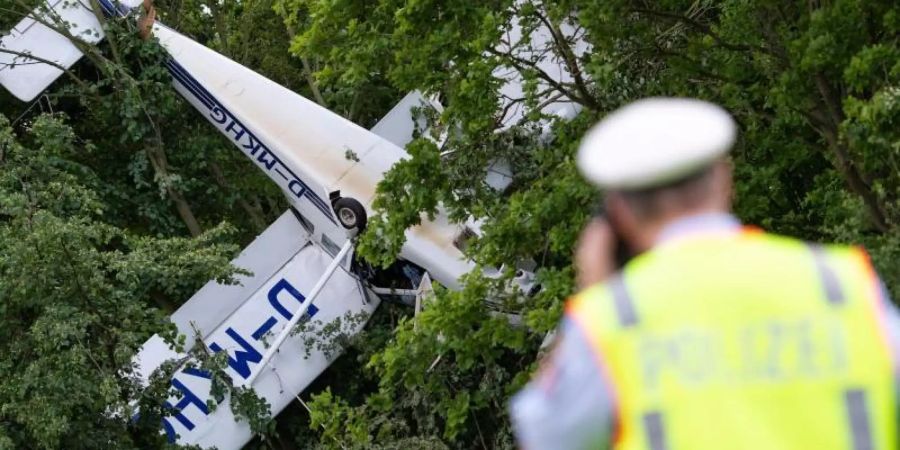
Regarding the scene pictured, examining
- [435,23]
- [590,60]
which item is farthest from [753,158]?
[435,23]

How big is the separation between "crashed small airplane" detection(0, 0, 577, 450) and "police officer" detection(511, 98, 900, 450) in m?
9.22

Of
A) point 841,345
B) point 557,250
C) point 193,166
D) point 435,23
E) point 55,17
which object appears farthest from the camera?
point 193,166

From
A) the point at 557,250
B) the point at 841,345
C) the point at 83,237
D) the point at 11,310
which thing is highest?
the point at 557,250

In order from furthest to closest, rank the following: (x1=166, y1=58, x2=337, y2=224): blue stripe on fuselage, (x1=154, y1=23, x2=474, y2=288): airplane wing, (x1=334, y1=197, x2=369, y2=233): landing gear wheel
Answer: (x1=166, y1=58, x2=337, y2=224): blue stripe on fuselage
(x1=154, y1=23, x2=474, y2=288): airplane wing
(x1=334, y1=197, x2=369, y2=233): landing gear wheel

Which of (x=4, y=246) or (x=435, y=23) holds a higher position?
(x=435, y=23)

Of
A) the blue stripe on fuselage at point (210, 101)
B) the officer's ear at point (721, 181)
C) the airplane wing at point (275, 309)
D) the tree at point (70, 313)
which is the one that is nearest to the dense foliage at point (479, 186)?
the tree at point (70, 313)

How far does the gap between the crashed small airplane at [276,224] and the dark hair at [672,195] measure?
9213 millimetres

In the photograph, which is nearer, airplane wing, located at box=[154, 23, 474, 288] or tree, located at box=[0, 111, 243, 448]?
tree, located at box=[0, 111, 243, 448]

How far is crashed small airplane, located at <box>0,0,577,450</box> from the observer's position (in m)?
11.2

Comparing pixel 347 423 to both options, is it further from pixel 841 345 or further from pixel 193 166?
pixel 841 345

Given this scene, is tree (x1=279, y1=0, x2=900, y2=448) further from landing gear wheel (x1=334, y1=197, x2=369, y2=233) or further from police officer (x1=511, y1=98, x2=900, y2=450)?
police officer (x1=511, y1=98, x2=900, y2=450)

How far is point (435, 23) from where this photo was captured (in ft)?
27.9

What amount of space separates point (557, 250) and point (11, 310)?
349 cm

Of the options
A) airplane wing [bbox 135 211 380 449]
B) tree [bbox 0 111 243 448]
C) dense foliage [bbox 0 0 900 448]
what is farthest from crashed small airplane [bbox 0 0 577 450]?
tree [bbox 0 111 243 448]
